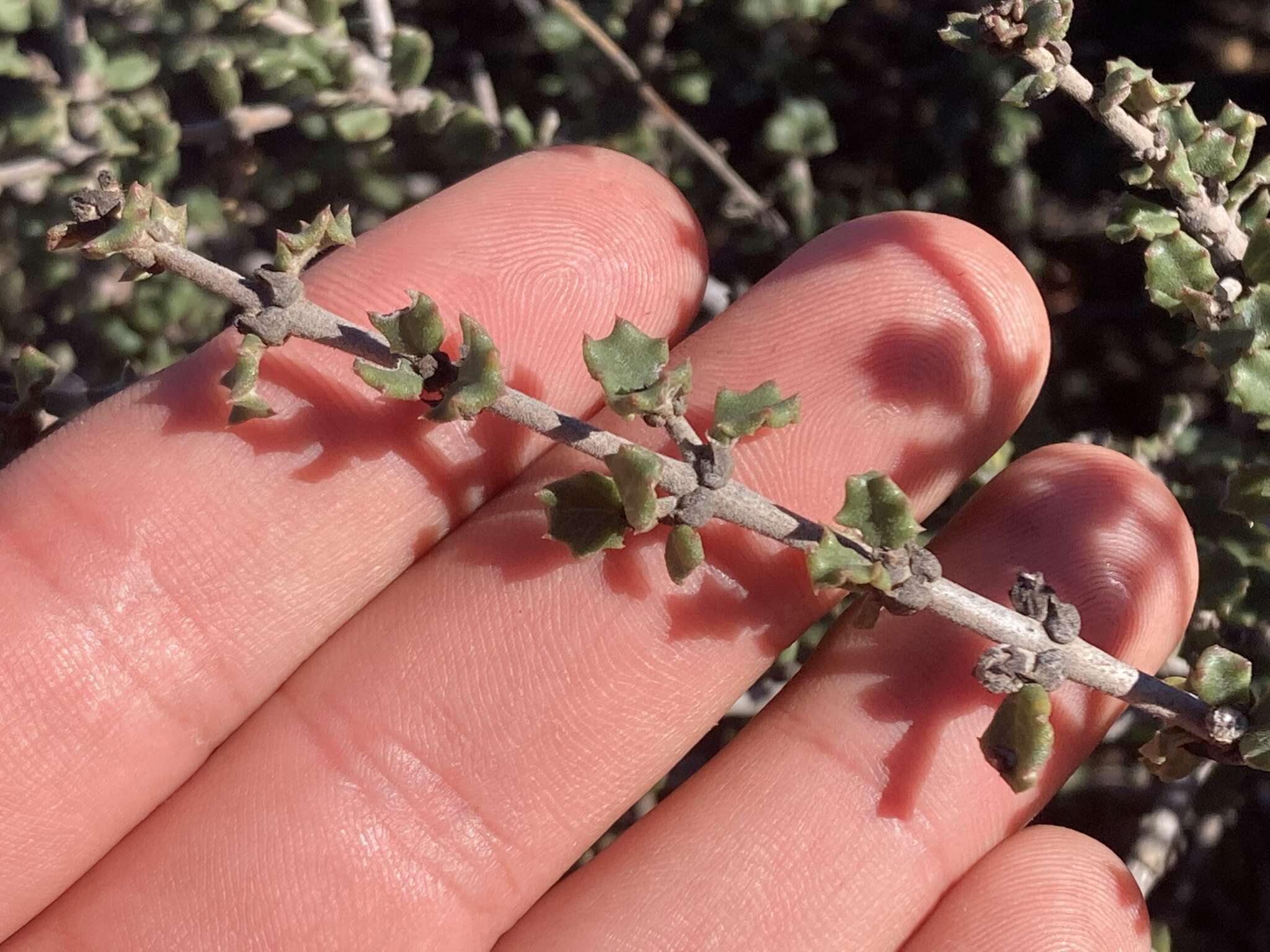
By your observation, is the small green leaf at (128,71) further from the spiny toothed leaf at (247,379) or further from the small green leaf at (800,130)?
the small green leaf at (800,130)

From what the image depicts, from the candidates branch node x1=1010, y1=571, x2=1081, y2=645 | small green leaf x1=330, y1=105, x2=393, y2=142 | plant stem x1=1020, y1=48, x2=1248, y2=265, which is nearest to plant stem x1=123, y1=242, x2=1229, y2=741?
branch node x1=1010, y1=571, x2=1081, y2=645

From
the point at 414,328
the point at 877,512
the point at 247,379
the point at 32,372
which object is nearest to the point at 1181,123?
the point at 877,512

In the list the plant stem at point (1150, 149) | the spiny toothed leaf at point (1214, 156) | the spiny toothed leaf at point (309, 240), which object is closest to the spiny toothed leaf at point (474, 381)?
the spiny toothed leaf at point (309, 240)

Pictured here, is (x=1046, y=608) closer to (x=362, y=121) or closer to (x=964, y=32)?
(x=964, y=32)

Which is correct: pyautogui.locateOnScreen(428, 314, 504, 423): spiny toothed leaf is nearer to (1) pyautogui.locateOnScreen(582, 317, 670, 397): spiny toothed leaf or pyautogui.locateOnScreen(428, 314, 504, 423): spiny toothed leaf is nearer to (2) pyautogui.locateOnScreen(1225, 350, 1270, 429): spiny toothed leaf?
(1) pyautogui.locateOnScreen(582, 317, 670, 397): spiny toothed leaf

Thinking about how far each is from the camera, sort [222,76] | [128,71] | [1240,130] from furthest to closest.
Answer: [128,71], [222,76], [1240,130]

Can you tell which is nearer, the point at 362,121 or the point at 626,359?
the point at 626,359
